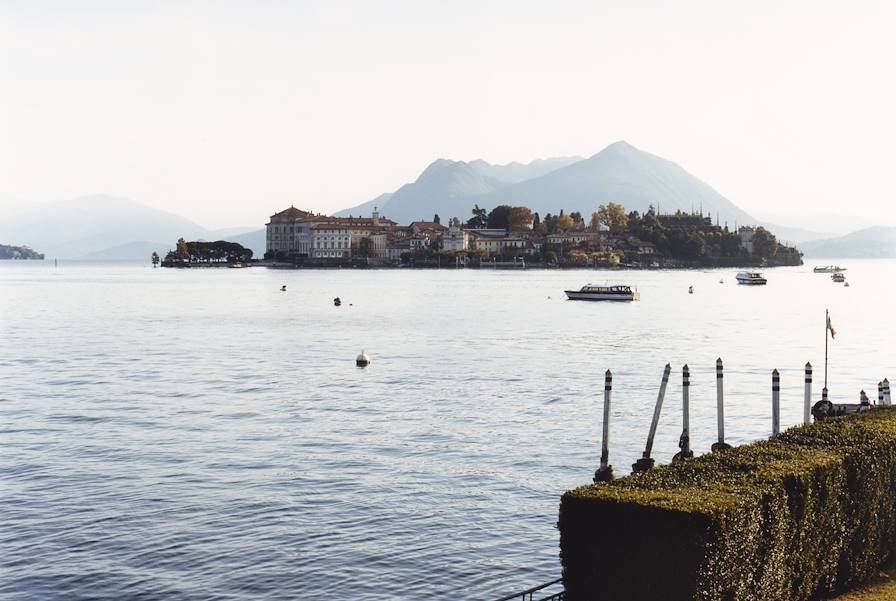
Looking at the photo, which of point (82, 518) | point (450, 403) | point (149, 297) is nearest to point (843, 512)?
point (82, 518)

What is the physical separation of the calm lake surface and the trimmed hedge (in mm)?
6853

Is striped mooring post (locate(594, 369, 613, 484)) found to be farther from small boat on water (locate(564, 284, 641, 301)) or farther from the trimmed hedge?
small boat on water (locate(564, 284, 641, 301))

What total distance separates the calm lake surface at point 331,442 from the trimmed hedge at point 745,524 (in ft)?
22.5

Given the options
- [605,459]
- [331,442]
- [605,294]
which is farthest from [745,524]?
[605,294]

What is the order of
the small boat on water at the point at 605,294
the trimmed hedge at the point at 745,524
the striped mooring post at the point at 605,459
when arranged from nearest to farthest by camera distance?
the trimmed hedge at the point at 745,524
the striped mooring post at the point at 605,459
the small boat on water at the point at 605,294

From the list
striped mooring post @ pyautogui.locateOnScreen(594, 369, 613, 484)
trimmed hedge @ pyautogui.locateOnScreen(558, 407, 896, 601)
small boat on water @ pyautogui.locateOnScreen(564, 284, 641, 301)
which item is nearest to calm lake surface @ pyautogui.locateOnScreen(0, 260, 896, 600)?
striped mooring post @ pyautogui.locateOnScreen(594, 369, 613, 484)

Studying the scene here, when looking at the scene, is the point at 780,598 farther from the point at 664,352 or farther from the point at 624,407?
the point at 664,352

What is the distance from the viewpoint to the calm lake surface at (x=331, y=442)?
72.4 feet

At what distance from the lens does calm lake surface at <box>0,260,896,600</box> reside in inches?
869

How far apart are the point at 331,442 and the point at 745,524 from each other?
23.1 metres

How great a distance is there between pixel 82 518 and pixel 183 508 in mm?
2597

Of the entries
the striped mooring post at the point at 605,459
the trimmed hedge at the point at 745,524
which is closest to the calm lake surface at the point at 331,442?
the striped mooring post at the point at 605,459

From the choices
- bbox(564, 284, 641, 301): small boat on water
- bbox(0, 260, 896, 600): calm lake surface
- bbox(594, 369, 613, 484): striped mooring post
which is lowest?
bbox(0, 260, 896, 600): calm lake surface

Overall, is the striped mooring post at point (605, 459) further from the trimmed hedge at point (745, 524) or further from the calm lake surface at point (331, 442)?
the trimmed hedge at point (745, 524)
